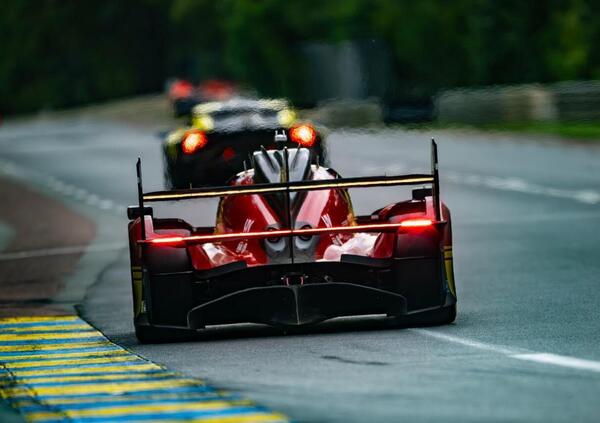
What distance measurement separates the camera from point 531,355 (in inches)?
448

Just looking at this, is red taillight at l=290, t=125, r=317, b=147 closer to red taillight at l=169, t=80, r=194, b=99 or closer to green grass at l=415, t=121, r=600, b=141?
green grass at l=415, t=121, r=600, b=141

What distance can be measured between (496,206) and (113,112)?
6202cm

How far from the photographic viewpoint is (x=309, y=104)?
29266 mm

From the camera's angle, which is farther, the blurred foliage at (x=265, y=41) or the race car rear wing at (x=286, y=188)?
the blurred foliage at (x=265, y=41)

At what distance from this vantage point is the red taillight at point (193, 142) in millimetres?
28938

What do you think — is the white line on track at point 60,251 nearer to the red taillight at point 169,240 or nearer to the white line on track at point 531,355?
the red taillight at point 169,240

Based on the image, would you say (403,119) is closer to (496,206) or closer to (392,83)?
(392,83)

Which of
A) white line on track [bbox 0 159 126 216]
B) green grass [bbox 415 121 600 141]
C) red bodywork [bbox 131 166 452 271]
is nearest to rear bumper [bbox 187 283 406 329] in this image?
red bodywork [bbox 131 166 452 271]

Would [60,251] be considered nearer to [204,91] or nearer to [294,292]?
[294,292]

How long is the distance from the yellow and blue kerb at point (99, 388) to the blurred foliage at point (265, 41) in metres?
43.3

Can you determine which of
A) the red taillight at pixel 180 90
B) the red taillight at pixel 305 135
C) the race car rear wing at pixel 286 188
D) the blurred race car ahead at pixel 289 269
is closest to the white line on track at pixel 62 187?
the red taillight at pixel 305 135

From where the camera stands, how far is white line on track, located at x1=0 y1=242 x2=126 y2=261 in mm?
24203

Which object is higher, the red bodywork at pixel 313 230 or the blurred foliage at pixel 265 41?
the blurred foliage at pixel 265 41

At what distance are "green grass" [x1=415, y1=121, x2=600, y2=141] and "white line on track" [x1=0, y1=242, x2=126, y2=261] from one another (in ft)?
67.4
